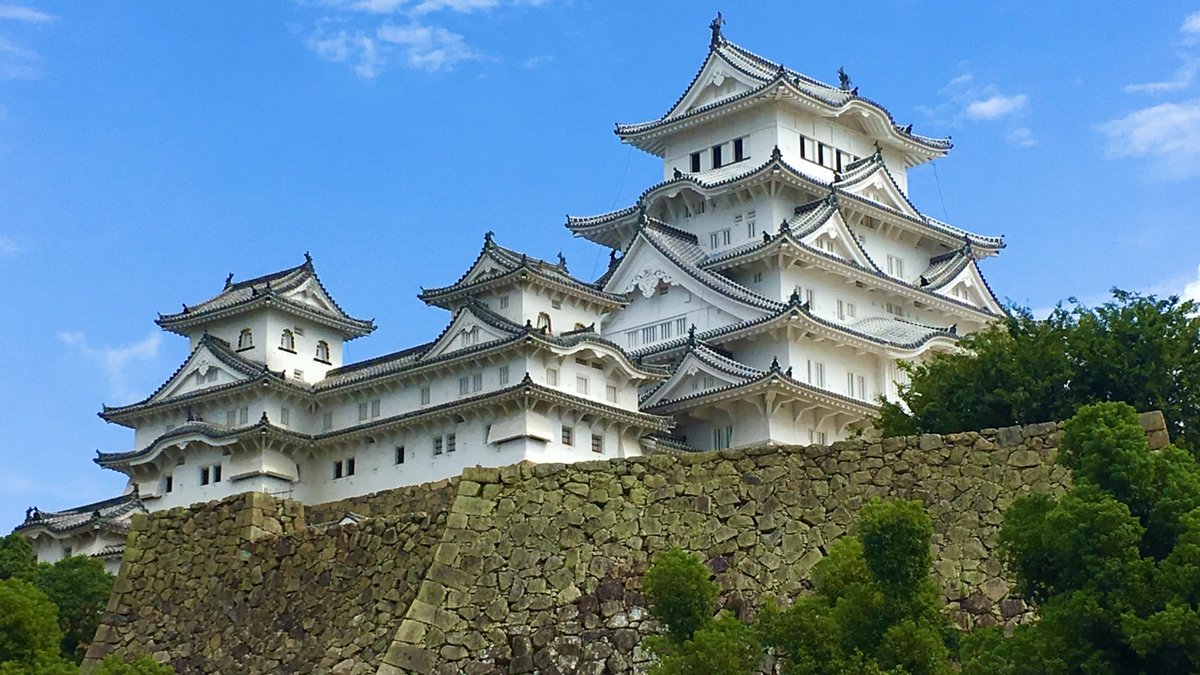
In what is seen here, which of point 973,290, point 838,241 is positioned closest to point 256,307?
point 838,241

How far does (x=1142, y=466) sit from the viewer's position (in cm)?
1738

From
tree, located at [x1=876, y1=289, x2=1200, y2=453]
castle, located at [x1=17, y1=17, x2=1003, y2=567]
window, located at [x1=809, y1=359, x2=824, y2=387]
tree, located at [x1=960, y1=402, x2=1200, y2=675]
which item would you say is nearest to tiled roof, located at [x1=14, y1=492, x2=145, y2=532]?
castle, located at [x1=17, y1=17, x2=1003, y2=567]

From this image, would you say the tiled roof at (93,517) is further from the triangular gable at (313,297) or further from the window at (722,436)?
the window at (722,436)

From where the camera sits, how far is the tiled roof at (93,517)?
55.7 m

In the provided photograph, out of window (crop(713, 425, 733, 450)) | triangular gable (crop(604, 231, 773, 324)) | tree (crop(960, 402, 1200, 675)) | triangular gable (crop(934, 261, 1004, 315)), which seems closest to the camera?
tree (crop(960, 402, 1200, 675))

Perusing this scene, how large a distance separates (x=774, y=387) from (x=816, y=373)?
438 cm

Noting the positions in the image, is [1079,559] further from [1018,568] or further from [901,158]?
[901,158]

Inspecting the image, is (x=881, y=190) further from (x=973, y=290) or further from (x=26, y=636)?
(x=26, y=636)

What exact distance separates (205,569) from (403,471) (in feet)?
93.5

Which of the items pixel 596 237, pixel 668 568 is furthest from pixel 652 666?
pixel 596 237

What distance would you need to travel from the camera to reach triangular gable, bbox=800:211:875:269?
58.6 metres

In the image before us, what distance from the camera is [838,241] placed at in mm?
59250

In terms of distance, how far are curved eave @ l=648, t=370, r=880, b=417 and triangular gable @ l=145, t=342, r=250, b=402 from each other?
12744 mm

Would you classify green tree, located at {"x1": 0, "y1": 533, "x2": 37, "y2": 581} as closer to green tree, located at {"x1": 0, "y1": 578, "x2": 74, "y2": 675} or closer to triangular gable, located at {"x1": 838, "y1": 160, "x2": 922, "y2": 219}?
green tree, located at {"x1": 0, "y1": 578, "x2": 74, "y2": 675}
